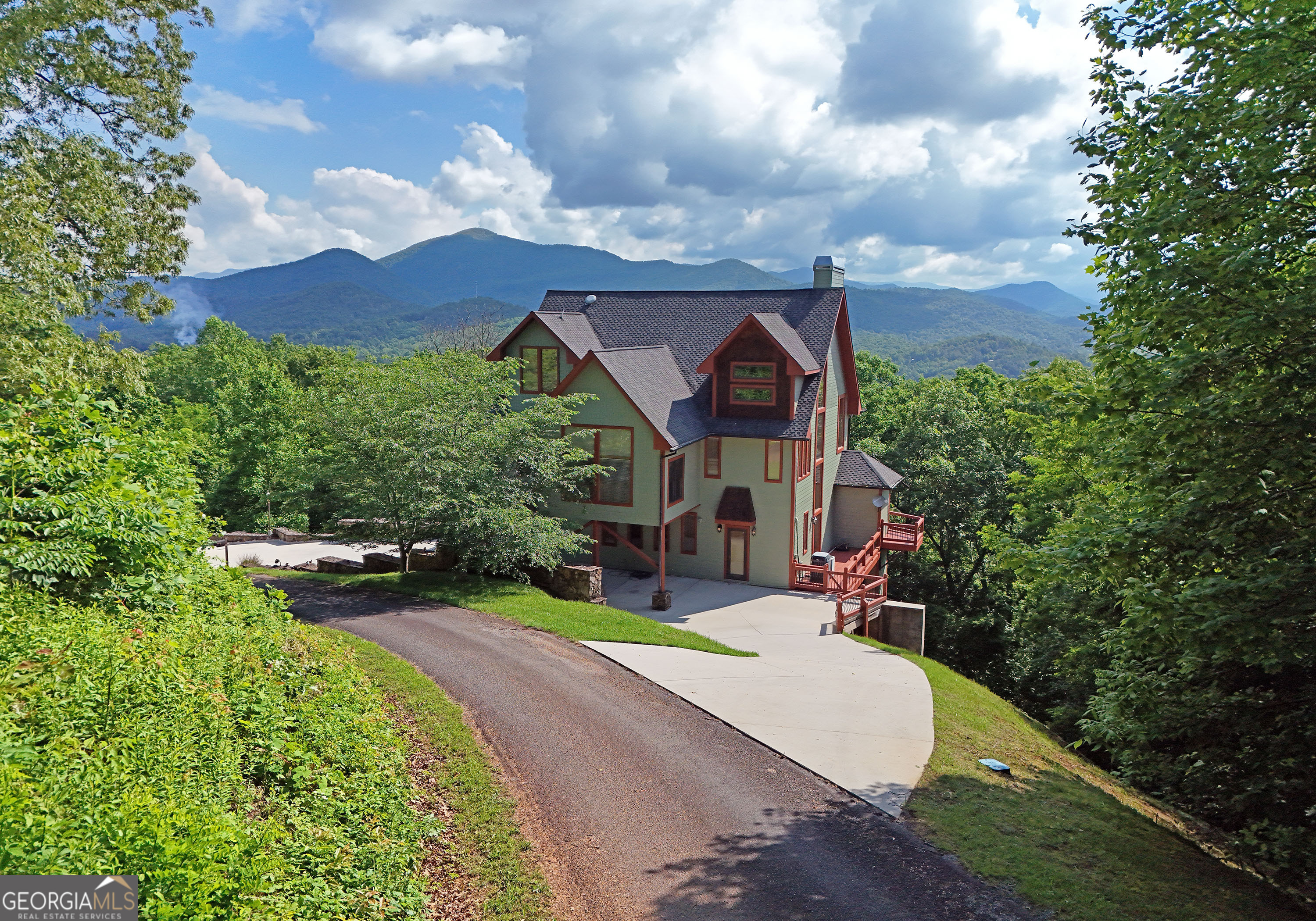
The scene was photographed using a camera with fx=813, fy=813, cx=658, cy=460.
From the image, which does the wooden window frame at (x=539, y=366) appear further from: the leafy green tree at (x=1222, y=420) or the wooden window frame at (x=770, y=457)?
the leafy green tree at (x=1222, y=420)

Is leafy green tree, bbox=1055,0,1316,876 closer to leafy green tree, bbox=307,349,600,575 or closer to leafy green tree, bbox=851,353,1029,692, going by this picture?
leafy green tree, bbox=307,349,600,575

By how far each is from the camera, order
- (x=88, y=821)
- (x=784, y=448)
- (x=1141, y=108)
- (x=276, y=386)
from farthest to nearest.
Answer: (x=276, y=386)
(x=784, y=448)
(x=1141, y=108)
(x=88, y=821)

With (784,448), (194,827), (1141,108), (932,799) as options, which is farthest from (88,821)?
(784,448)

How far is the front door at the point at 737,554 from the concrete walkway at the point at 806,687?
8.12 feet

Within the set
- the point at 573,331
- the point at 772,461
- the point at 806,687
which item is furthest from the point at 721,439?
the point at 806,687

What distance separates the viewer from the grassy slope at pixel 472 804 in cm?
845

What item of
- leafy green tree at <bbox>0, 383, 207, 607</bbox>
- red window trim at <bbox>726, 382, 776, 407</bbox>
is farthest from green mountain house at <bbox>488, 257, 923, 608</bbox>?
leafy green tree at <bbox>0, 383, 207, 607</bbox>

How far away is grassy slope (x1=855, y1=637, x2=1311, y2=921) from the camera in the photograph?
8828mm

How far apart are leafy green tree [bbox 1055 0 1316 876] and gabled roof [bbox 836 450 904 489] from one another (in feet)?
73.8

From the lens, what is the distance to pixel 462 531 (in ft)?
73.5

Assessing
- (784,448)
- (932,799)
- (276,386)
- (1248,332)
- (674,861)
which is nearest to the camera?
(1248,332)

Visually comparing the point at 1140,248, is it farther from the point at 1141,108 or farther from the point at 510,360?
the point at 510,360

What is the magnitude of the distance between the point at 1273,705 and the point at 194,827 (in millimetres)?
11312

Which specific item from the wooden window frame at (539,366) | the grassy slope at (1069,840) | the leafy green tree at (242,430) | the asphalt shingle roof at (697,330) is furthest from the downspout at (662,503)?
the leafy green tree at (242,430)
